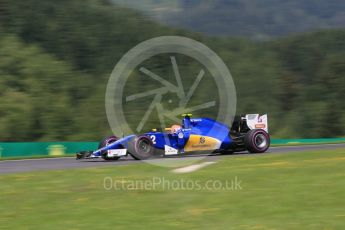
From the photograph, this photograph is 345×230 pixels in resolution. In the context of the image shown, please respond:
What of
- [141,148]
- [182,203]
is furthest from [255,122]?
[182,203]

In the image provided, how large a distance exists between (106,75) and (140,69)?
4.60 m

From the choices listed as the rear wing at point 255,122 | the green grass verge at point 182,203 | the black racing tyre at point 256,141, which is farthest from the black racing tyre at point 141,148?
the green grass verge at point 182,203

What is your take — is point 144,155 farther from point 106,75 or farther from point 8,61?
point 106,75

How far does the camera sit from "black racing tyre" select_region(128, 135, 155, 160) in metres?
17.1

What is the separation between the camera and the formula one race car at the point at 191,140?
56.9ft

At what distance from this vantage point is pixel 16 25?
210 feet

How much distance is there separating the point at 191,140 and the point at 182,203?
391 inches

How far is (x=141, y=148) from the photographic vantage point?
1731cm

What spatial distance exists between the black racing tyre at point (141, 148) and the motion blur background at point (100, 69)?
2902 centimetres

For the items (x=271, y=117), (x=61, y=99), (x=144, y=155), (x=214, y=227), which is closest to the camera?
(x=214, y=227)

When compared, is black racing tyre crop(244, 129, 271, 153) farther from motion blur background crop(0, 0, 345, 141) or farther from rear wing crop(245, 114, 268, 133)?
motion blur background crop(0, 0, 345, 141)

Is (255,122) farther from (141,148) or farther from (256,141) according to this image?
(141,148)

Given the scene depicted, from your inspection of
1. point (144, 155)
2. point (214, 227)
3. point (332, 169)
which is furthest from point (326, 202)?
point (144, 155)

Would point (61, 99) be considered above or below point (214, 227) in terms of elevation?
above
